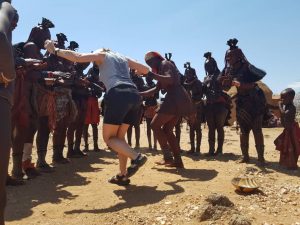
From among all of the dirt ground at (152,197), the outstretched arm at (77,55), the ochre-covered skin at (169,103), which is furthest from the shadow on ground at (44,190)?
the outstretched arm at (77,55)

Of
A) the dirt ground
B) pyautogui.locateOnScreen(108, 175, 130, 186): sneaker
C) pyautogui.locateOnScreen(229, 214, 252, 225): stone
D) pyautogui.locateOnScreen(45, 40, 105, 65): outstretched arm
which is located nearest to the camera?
pyautogui.locateOnScreen(229, 214, 252, 225): stone

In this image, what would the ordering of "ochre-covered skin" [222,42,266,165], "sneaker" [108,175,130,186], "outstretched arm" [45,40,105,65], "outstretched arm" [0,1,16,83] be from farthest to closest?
"ochre-covered skin" [222,42,266,165], "sneaker" [108,175,130,186], "outstretched arm" [45,40,105,65], "outstretched arm" [0,1,16,83]

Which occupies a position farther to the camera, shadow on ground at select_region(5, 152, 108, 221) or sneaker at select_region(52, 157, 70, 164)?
sneaker at select_region(52, 157, 70, 164)

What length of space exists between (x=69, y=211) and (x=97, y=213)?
1.12 ft

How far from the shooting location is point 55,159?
7309 millimetres

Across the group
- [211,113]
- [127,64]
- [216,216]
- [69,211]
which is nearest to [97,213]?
[69,211]

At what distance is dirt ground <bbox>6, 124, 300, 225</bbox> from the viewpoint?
402 centimetres

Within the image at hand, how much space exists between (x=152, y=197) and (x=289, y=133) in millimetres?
3269

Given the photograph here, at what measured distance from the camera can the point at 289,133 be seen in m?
6.76

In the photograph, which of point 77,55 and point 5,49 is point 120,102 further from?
point 5,49

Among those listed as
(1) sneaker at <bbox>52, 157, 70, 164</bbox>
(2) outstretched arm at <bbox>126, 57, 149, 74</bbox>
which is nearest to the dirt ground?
(1) sneaker at <bbox>52, 157, 70, 164</bbox>

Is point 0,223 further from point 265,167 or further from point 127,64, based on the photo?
point 265,167

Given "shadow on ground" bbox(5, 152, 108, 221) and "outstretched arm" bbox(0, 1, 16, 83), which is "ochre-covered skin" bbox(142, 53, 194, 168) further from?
"outstretched arm" bbox(0, 1, 16, 83)

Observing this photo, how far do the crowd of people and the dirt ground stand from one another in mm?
323
